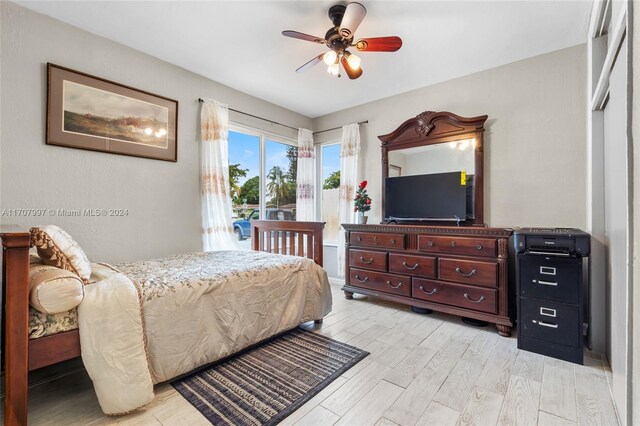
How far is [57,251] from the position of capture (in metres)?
1.52

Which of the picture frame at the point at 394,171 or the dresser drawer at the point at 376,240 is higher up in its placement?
the picture frame at the point at 394,171

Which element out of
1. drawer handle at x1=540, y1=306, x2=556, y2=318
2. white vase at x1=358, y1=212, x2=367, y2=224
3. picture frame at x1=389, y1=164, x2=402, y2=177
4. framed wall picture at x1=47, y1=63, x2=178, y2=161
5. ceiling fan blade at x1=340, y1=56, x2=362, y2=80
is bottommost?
drawer handle at x1=540, y1=306, x2=556, y2=318

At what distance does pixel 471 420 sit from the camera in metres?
1.40

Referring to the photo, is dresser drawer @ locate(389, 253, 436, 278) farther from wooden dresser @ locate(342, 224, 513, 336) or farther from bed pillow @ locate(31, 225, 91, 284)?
bed pillow @ locate(31, 225, 91, 284)

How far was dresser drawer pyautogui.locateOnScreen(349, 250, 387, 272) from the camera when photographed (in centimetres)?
308

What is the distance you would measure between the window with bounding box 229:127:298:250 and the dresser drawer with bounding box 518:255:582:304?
9.56 ft

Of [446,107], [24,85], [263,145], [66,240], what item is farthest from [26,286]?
[446,107]

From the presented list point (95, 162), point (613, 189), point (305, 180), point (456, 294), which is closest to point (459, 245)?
point (456, 294)

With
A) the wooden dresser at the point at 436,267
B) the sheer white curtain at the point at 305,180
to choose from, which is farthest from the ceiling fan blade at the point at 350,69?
the sheer white curtain at the point at 305,180

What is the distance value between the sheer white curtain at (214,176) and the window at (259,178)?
10.7 inches

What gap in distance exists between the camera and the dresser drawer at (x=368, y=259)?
3082 mm

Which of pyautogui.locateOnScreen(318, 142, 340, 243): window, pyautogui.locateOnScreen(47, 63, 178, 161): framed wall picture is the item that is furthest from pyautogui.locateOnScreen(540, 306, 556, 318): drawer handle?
pyautogui.locateOnScreen(47, 63, 178, 161): framed wall picture

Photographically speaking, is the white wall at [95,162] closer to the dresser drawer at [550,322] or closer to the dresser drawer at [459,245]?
the dresser drawer at [459,245]

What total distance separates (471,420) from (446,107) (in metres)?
2.96
